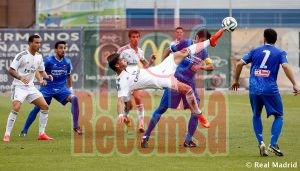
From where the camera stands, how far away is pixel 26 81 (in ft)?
56.6

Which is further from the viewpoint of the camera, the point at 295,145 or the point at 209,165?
the point at 295,145

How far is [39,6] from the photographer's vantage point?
43094mm

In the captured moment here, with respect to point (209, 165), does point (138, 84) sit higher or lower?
higher

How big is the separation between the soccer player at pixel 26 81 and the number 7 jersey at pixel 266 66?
195 inches

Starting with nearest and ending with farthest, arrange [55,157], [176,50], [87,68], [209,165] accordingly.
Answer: [209,165]
[55,157]
[176,50]
[87,68]

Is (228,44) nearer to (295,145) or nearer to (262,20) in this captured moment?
(262,20)

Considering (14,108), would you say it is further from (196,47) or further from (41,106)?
(196,47)

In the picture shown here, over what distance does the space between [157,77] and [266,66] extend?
2000 mm

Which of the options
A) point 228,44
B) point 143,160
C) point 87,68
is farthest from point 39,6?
point 143,160

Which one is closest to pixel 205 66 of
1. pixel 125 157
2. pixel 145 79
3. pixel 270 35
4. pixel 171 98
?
pixel 171 98

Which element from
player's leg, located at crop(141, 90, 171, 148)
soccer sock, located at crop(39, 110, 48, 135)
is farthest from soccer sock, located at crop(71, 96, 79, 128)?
player's leg, located at crop(141, 90, 171, 148)

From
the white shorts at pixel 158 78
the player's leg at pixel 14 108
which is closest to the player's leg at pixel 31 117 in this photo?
the player's leg at pixel 14 108

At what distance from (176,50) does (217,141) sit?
2158 millimetres

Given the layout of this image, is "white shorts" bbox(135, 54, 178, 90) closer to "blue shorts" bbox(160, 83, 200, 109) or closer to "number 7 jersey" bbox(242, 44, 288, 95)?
"blue shorts" bbox(160, 83, 200, 109)
